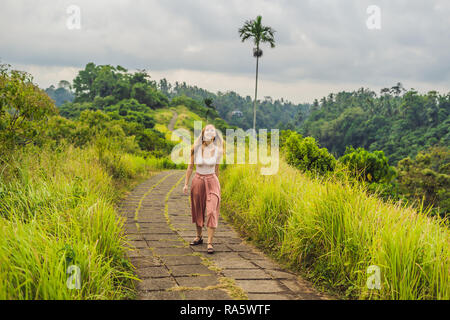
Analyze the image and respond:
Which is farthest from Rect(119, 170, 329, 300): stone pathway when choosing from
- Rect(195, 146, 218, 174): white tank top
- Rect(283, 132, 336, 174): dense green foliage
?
Rect(283, 132, 336, 174): dense green foliage

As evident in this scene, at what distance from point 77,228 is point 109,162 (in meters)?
6.49

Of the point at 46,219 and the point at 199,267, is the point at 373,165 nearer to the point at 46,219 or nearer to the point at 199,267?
the point at 199,267

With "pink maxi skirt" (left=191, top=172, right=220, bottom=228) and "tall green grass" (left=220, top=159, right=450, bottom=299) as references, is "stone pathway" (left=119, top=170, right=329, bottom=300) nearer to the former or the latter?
"tall green grass" (left=220, top=159, right=450, bottom=299)

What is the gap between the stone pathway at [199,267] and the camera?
10.9 ft

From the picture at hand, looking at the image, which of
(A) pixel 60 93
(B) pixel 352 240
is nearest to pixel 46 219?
(B) pixel 352 240

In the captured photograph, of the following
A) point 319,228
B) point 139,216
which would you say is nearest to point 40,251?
point 319,228

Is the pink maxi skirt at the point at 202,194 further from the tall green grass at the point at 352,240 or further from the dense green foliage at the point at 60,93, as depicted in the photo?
the dense green foliage at the point at 60,93

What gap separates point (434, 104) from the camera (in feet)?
212

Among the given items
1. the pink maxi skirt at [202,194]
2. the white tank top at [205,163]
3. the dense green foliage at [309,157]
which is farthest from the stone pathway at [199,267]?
the dense green foliage at [309,157]

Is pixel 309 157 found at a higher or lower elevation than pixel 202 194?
higher

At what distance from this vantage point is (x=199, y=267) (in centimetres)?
400

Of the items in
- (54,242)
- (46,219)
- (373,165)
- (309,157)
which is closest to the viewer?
(54,242)

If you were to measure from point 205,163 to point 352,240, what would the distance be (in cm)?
211
